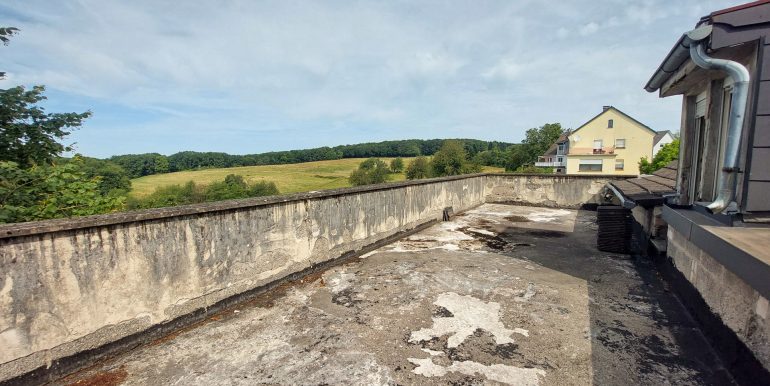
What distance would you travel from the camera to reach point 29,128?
5.89 metres

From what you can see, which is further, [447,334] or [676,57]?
[676,57]

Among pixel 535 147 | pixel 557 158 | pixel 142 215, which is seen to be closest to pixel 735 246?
pixel 142 215

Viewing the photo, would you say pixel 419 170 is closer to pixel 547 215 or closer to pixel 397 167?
pixel 397 167

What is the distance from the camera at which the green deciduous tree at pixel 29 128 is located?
5.57 meters

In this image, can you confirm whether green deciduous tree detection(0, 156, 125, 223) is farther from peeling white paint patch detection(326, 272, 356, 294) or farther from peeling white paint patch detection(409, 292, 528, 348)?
peeling white paint patch detection(409, 292, 528, 348)

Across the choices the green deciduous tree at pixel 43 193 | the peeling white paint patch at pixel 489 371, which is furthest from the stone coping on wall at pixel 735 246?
the green deciduous tree at pixel 43 193

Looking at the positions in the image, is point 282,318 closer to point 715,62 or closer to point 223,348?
point 223,348

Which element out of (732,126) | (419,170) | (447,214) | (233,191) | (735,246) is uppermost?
(732,126)

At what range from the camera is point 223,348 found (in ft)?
10.3

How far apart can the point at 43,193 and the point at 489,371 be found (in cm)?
639

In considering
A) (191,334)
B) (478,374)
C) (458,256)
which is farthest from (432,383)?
(458,256)

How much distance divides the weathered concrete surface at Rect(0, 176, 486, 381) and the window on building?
39.8 metres

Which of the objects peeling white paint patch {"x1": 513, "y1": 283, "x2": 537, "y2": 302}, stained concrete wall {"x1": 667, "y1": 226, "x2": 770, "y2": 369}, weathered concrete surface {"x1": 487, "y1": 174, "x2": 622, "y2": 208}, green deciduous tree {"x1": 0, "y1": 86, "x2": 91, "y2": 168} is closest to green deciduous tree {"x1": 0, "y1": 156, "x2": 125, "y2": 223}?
green deciduous tree {"x1": 0, "y1": 86, "x2": 91, "y2": 168}

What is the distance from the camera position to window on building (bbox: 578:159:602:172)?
122 ft
